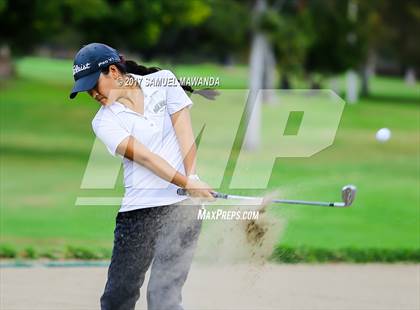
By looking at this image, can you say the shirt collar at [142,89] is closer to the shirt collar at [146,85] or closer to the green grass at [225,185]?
the shirt collar at [146,85]

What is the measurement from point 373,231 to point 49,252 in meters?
4.96

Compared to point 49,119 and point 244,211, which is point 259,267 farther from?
point 49,119

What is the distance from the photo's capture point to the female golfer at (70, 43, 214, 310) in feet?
20.5

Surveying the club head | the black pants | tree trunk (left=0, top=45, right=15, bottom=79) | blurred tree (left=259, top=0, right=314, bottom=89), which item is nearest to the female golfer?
the black pants

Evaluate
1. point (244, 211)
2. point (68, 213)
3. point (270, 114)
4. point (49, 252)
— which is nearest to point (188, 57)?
point (270, 114)

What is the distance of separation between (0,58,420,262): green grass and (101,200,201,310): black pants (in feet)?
3.18

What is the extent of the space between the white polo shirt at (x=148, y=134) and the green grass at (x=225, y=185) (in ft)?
3.36

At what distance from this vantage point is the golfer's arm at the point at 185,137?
6.36m

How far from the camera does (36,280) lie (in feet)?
31.8

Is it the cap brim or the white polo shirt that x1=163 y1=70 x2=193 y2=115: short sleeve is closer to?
the white polo shirt

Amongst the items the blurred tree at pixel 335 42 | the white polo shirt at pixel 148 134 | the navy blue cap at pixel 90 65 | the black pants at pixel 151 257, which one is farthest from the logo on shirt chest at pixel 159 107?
the blurred tree at pixel 335 42

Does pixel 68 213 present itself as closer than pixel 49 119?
Yes

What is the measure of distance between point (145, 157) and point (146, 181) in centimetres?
19

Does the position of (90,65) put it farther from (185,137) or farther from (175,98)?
(185,137)
